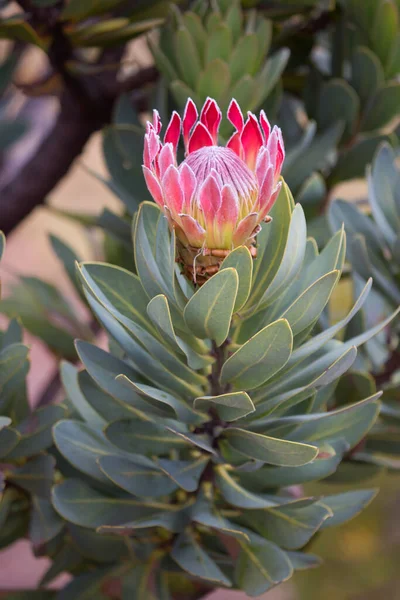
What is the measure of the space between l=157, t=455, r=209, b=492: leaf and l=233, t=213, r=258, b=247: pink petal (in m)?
0.16

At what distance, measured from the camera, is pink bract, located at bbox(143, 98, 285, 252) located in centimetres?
32

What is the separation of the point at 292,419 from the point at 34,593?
0.34 meters

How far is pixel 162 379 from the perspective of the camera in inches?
16.1

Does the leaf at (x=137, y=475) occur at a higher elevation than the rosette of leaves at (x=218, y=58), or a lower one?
lower

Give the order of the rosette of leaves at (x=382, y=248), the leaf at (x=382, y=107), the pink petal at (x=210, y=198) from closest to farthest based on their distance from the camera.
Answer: the pink petal at (x=210, y=198) < the rosette of leaves at (x=382, y=248) < the leaf at (x=382, y=107)

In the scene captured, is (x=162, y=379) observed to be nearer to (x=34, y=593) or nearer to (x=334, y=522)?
(x=334, y=522)

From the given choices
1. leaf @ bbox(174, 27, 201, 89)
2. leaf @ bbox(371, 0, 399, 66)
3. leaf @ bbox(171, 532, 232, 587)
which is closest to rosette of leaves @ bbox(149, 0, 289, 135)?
leaf @ bbox(174, 27, 201, 89)

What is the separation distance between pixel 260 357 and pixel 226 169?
Result: 0.10m

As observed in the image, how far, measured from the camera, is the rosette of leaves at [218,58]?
543 millimetres

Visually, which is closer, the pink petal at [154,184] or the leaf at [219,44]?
the pink petal at [154,184]

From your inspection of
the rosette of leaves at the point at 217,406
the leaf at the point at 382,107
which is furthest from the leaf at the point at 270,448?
the leaf at the point at 382,107

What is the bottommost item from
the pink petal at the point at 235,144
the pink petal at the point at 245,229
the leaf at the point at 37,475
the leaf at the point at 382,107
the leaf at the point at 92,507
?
the leaf at the point at 382,107

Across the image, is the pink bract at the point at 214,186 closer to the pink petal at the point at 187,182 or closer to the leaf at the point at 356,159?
the pink petal at the point at 187,182

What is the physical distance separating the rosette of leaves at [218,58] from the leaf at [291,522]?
1.03 feet
